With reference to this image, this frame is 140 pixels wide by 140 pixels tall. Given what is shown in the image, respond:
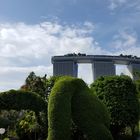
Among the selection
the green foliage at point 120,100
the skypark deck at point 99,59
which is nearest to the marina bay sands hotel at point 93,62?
the skypark deck at point 99,59

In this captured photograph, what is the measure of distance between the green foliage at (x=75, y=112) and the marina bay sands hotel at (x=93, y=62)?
104143 millimetres

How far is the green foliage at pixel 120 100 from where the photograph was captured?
37.3 metres

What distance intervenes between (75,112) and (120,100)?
11.6 m

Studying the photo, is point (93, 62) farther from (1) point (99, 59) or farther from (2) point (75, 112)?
(2) point (75, 112)

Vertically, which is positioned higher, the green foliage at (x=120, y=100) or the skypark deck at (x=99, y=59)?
the skypark deck at (x=99, y=59)

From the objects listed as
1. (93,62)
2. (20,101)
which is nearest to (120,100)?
(20,101)

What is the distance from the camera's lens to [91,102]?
89.7 ft

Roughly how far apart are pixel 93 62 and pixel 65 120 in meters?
140

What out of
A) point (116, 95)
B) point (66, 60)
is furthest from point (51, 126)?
point (66, 60)

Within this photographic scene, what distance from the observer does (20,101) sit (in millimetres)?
30141

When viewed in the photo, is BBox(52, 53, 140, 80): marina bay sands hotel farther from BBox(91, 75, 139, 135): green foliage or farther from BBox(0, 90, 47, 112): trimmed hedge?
BBox(0, 90, 47, 112): trimmed hedge

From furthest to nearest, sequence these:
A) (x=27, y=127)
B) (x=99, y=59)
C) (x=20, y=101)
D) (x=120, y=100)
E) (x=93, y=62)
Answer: (x=93, y=62) < (x=99, y=59) < (x=27, y=127) < (x=120, y=100) < (x=20, y=101)

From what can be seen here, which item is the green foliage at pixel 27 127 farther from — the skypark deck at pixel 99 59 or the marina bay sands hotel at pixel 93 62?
the skypark deck at pixel 99 59

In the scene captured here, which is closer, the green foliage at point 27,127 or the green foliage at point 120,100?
the green foliage at point 120,100
